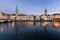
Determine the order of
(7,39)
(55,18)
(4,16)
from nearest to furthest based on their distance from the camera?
(7,39)
(4,16)
(55,18)

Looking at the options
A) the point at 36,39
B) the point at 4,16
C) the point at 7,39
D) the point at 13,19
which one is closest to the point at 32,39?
the point at 36,39

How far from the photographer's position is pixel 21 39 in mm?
4980

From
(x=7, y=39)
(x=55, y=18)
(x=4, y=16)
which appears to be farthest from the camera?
(x=55, y=18)

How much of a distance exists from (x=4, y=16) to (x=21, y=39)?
21598 millimetres

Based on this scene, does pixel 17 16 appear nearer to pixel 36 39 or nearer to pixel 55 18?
pixel 55 18

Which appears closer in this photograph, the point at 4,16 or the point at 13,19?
the point at 4,16

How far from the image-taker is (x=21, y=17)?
28.7 meters

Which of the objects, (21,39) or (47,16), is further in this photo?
(47,16)

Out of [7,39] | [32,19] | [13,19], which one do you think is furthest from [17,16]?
[7,39]

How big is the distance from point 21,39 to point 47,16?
23.0m

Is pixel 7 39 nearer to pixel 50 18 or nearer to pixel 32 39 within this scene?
pixel 32 39

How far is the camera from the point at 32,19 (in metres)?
28.5

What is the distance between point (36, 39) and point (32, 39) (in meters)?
0.16

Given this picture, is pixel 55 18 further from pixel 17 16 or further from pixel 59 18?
pixel 17 16
